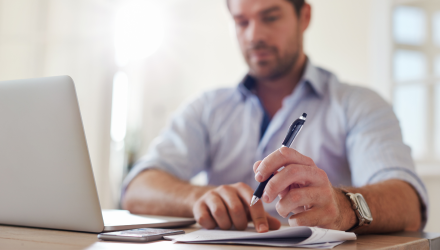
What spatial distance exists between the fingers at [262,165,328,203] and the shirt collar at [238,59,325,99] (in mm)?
786

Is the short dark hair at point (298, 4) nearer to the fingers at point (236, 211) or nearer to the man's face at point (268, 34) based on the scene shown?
the man's face at point (268, 34)

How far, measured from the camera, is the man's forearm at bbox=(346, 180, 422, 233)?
2.31 ft

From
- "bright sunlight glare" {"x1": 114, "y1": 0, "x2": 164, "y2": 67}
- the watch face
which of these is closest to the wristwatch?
the watch face

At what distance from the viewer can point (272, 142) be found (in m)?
1.26

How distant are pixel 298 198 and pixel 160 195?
1.81ft

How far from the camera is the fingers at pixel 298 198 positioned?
55cm

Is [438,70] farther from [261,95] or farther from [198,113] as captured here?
[198,113]

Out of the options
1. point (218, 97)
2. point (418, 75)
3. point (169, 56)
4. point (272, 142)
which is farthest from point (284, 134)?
point (169, 56)

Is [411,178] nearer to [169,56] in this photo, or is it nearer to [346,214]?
[346,214]

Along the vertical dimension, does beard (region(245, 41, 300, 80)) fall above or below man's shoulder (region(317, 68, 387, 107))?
above

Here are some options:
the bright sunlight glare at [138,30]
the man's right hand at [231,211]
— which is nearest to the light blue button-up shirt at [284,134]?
the man's right hand at [231,211]

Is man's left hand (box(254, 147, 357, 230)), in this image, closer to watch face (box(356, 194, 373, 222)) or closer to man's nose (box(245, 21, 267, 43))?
watch face (box(356, 194, 373, 222))

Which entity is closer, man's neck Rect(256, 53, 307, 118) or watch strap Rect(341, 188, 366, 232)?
watch strap Rect(341, 188, 366, 232)

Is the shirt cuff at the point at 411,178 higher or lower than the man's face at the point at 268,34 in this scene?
lower
